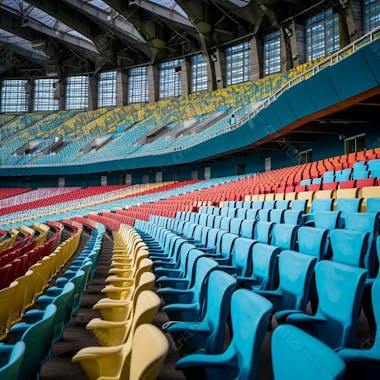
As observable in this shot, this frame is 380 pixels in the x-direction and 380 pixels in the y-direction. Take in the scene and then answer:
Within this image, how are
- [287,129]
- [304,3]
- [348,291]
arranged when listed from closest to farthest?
[348,291], [287,129], [304,3]

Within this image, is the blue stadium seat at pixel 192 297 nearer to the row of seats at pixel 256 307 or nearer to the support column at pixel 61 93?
the row of seats at pixel 256 307

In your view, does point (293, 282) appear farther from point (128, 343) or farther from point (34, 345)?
point (34, 345)

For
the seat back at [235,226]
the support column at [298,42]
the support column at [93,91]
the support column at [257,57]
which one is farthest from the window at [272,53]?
the seat back at [235,226]

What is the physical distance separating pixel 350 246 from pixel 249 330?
62.0 inches

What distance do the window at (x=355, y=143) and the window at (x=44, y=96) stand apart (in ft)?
101

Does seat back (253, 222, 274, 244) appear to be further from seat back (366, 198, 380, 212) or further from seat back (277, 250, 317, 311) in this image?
seat back (277, 250, 317, 311)

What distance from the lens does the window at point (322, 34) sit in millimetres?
21016

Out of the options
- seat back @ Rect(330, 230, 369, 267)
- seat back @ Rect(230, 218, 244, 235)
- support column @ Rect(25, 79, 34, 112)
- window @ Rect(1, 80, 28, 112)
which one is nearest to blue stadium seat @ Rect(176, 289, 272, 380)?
seat back @ Rect(330, 230, 369, 267)

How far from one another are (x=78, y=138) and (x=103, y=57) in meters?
7.14

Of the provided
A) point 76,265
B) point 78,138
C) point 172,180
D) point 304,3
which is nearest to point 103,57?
point 78,138

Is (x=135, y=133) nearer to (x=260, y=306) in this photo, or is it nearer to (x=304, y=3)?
(x=304, y=3)

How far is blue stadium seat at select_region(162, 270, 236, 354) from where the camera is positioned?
86.0 inches

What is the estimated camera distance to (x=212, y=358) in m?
1.86

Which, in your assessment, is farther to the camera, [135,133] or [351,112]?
[135,133]
